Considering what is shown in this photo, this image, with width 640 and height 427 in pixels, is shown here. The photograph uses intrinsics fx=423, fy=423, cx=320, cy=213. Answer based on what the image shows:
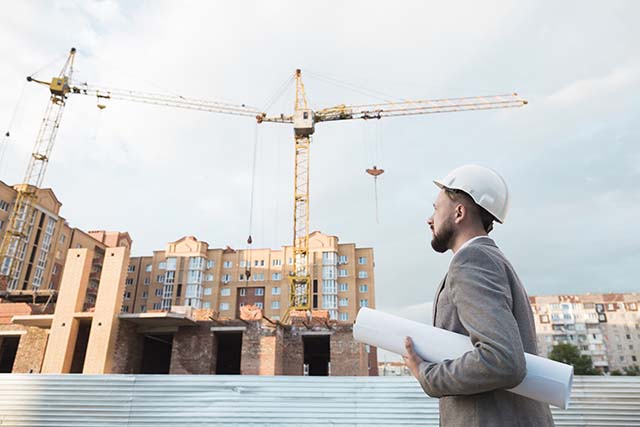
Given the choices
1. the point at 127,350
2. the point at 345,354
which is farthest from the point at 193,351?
the point at 345,354

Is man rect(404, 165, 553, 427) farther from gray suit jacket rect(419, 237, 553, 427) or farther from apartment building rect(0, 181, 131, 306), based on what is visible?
apartment building rect(0, 181, 131, 306)

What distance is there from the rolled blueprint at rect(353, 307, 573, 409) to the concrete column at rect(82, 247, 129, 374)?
824 inches

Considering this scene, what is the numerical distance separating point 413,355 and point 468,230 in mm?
563

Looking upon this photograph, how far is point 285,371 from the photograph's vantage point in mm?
21266

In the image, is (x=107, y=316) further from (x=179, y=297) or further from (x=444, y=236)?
(x=179, y=297)

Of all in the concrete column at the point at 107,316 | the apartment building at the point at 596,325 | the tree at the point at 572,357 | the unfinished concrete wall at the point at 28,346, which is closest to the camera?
the concrete column at the point at 107,316

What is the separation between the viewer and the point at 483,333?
4.52 feet

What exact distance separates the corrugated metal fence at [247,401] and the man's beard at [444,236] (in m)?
3.98

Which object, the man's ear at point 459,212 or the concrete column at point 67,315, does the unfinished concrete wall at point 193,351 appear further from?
the man's ear at point 459,212

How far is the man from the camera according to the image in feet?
4.46

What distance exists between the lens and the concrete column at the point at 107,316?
760 inches

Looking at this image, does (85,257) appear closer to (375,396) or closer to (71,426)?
(71,426)

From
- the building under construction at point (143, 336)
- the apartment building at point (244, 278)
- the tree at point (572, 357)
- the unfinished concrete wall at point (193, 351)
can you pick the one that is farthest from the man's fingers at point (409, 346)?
the tree at point (572, 357)

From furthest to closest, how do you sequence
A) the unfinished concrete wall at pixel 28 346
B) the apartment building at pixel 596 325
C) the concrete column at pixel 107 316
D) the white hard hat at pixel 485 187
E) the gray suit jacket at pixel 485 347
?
the apartment building at pixel 596 325
the unfinished concrete wall at pixel 28 346
the concrete column at pixel 107 316
the white hard hat at pixel 485 187
the gray suit jacket at pixel 485 347
